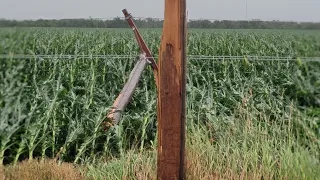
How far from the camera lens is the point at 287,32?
385 centimetres

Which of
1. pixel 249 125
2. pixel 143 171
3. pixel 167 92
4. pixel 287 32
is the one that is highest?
pixel 287 32

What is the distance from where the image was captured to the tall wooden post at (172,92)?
2637 mm

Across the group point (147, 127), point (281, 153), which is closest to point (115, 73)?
point (147, 127)

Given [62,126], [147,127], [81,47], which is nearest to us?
[62,126]

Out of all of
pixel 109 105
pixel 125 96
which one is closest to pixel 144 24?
pixel 125 96

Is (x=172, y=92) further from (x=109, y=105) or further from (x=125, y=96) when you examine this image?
(x=109, y=105)

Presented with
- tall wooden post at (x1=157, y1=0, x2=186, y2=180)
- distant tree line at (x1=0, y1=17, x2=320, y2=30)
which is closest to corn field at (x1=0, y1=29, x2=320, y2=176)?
distant tree line at (x1=0, y1=17, x2=320, y2=30)

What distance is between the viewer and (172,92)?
8.85 ft

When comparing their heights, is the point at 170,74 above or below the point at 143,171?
above

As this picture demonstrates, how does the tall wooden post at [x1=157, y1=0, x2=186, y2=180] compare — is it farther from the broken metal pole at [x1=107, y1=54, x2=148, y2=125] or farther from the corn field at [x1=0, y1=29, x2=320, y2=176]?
the broken metal pole at [x1=107, y1=54, x2=148, y2=125]

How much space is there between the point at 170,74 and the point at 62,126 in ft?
6.25

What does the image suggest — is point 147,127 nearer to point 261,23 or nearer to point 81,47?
point 261,23

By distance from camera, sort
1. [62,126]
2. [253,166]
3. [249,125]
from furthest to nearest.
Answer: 1. [62,126]
2. [249,125]
3. [253,166]

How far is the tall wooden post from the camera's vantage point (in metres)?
2.64
